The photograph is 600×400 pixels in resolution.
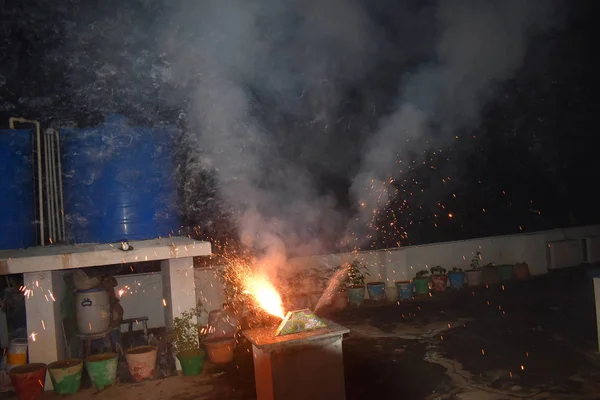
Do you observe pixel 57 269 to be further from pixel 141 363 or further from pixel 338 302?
pixel 338 302

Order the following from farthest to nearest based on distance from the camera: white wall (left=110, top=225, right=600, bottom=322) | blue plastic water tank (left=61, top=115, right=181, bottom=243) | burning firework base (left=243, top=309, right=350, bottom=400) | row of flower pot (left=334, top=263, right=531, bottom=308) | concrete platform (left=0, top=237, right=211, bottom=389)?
1. row of flower pot (left=334, top=263, right=531, bottom=308)
2. white wall (left=110, top=225, right=600, bottom=322)
3. blue plastic water tank (left=61, top=115, right=181, bottom=243)
4. concrete platform (left=0, top=237, right=211, bottom=389)
5. burning firework base (left=243, top=309, right=350, bottom=400)

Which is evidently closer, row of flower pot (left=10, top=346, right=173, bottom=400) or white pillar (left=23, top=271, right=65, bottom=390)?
row of flower pot (left=10, top=346, right=173, bottom=400)

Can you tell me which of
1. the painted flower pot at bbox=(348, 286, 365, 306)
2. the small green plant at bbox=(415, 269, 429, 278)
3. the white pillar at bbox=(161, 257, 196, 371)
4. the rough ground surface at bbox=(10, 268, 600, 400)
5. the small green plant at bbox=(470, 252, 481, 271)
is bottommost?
the rough ground surface at bbox=(10, 268, 600, 400)

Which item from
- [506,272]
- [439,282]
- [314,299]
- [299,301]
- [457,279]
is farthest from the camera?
[506,272]

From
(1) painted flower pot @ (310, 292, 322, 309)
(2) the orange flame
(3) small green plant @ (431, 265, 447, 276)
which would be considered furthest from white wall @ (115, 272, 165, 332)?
(3) small green plant @ (431, 265, 447, 276)

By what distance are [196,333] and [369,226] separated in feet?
32.9

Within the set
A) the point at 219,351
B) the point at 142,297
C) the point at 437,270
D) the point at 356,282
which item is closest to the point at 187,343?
the point at 219,351

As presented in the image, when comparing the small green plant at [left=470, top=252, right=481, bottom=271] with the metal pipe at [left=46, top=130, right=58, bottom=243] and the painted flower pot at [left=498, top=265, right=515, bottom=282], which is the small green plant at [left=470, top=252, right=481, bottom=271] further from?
the metal pipe at [left=46, top=130, right=58, bottom=243]

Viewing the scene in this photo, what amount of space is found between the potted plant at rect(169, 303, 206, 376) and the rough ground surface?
0.23m

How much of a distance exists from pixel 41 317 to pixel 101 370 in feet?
4.36

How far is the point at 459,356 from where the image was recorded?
844 centimetres

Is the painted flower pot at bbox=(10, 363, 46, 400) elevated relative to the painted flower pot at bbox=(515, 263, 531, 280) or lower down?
lower down

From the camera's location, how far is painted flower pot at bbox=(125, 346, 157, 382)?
26.6 feet

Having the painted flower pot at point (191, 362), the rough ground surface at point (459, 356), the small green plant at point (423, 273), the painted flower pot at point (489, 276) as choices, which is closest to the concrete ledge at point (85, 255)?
the painted flower pot at point (191, 362)
